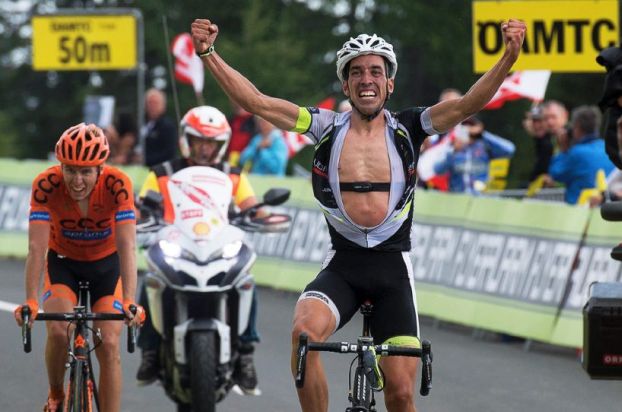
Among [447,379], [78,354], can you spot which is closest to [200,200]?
[78,354]

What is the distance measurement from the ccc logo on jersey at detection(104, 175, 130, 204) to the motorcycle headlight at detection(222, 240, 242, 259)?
0.94 meters

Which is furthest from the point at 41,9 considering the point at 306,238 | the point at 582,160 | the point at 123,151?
the point at 582,160

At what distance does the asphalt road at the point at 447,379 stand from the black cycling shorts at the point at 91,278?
1884mm

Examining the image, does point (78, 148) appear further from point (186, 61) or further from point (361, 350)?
point (186, 61)

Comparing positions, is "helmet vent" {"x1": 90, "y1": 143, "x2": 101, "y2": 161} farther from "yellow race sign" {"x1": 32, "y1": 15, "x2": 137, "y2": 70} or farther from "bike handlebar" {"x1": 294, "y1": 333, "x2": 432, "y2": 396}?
"yellow race sign" {"x1": 32, "y1": 15, "x2": 137, "y2": 70}

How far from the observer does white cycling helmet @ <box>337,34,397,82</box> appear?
800 cm

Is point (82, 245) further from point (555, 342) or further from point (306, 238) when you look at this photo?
point (306, 238)

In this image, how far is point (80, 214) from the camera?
9219 mm

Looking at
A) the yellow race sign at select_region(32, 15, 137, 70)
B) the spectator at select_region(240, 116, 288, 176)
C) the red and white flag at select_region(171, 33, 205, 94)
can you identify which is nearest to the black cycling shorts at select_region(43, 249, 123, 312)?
the spectator at select_region(240, 116, 288, 176)

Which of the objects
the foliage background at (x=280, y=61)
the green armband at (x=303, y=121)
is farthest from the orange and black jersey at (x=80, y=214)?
the foliage background at (x=280, y=61)

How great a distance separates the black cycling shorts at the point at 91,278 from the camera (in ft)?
30.6

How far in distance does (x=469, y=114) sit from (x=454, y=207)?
7.64m

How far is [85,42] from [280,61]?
17803 mm

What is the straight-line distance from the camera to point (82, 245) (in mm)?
9352
